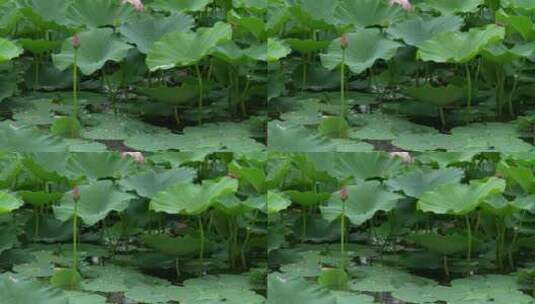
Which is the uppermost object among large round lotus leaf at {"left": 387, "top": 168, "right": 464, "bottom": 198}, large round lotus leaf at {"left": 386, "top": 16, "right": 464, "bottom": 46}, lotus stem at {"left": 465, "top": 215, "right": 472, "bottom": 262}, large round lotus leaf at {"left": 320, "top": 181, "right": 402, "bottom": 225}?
large round lotus leaf at {"left": 386, "top": 16, "right": 464, "bottom": 46}

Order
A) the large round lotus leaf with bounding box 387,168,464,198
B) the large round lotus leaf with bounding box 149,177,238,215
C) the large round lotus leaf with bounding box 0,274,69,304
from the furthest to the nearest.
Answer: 1. the large round lotus leaf with bounding box 387,168,464,198
2. the large round lotus leaf with bounding box 149,177,238,215
3. the large round lotus leaf with bounding box 0,274,69,304

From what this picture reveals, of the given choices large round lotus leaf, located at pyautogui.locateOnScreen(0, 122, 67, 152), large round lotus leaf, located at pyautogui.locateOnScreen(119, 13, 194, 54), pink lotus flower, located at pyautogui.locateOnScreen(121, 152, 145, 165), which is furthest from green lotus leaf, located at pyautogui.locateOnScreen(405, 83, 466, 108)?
large round lotus leaf, located at pyautogui.locateOnScreen(0, 122, 67, 152)

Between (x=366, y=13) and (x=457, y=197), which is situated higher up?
(x=366, y=13)

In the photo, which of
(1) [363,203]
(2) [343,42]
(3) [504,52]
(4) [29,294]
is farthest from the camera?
(3) [504,52]

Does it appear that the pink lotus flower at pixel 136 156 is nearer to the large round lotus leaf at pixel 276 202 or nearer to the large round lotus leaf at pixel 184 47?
the large round lotus leaf at pixel 184 47

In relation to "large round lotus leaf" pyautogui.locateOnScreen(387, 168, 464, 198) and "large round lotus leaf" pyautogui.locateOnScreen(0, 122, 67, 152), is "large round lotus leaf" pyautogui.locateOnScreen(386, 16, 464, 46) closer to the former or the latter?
"large round lotus leaf" pyautogui.locateOnScreen(387, 168, 464, 198)

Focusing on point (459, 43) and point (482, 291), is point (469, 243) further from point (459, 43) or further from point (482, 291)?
point (459, 43)

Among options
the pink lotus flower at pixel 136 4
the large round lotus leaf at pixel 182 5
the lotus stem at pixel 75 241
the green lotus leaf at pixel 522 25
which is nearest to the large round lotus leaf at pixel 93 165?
the lotus stem at pixel 75 241

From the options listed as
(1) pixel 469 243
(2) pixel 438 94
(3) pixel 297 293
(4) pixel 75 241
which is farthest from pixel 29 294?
(2) pixel 438 94
